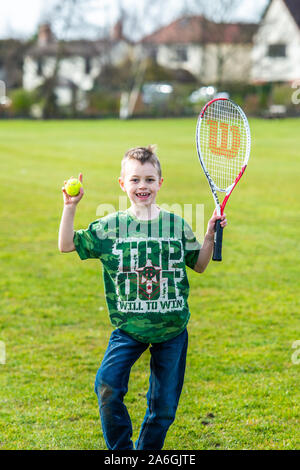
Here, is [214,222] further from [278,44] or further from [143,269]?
[278,44]

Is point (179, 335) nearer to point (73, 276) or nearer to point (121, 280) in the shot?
point (121, 280)

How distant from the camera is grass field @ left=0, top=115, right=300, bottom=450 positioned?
4168 mm

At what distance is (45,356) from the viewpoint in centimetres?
534

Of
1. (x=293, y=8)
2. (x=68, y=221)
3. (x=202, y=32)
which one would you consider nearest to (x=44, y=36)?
(x=202, y=32)

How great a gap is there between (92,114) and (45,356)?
4891 centimetres

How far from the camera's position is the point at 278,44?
208 feet

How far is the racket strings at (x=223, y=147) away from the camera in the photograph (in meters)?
4.20

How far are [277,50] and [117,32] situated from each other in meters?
21.0

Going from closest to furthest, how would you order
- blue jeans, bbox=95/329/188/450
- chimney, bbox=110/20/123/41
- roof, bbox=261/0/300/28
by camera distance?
blue jeans, bbox=95/329/188/450 < roof, bbox=261/0/300/28 < chimney, bbox=110/20/123/41

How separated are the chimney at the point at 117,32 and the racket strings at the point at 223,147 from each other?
235 feet

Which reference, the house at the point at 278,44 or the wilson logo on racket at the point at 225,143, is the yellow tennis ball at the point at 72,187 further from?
the house at the point at 278,44

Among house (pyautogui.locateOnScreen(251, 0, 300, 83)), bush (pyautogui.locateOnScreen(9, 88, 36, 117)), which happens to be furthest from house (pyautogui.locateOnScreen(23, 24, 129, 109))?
house (pyautogui.locateOnScreen(251, 0, 300, 83))

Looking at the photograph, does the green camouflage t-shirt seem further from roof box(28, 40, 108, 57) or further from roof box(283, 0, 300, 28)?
roof box(28, 40, 108, 57)

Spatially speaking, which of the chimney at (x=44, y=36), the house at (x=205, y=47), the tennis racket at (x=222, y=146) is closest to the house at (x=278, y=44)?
the house at (x=205, y=47)
